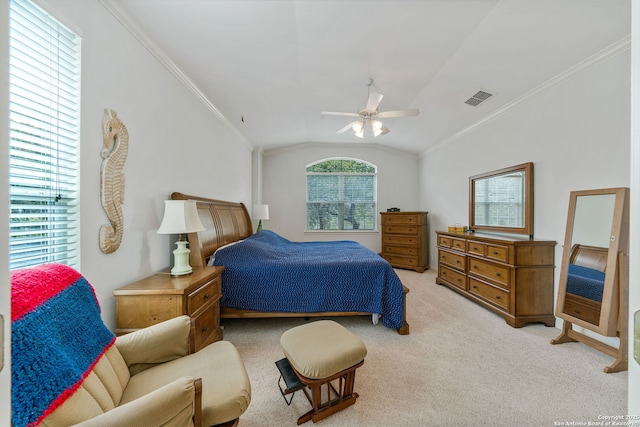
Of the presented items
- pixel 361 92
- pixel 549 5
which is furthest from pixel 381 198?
pixel 549 5

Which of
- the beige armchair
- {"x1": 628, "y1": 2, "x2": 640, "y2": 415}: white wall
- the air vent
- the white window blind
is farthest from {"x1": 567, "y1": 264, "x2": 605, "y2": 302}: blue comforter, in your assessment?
the white window blind

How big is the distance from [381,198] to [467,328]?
3.65 m

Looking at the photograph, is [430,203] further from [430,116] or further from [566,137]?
[566,137]

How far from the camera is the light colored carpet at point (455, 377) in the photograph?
1.57 metres

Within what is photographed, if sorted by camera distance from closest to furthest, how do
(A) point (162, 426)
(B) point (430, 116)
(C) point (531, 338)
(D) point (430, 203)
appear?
(A) point (162, 426), (C) point (531, 338), (B) point (430, 116), (D) point (430, 203)

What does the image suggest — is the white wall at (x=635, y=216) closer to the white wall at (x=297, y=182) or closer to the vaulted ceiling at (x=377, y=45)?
the vaulted ceiling at (x=377, y=45)

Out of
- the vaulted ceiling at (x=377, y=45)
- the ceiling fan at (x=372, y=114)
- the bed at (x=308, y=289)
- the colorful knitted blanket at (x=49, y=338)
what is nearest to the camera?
the colorful knitted blanket at (x=49, y=338)

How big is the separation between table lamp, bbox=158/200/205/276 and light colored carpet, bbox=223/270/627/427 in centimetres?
92

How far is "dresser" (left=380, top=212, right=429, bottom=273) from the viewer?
199 inches

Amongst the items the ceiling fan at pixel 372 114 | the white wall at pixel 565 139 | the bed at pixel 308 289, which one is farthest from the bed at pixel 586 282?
Answer: the ceiling fan at pixel 372 114

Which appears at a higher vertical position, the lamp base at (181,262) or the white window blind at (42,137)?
the white window blind at (42,137)

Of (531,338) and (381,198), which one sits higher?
(381,198)

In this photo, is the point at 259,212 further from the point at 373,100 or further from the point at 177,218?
the point at 373,100

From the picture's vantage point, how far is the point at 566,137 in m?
2.62
